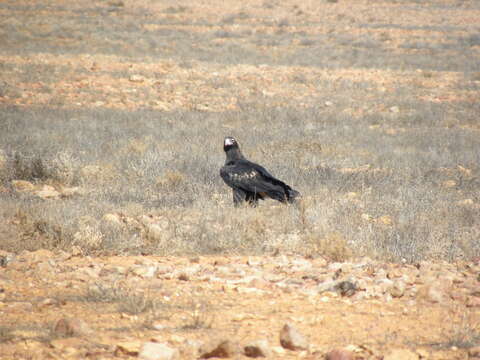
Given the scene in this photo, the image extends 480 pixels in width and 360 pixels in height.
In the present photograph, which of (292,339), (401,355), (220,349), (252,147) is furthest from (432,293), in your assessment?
(252,147)

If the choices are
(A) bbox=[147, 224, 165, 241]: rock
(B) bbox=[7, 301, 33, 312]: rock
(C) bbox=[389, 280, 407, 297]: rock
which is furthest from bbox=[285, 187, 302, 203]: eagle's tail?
(B) bbox=[7, 301, 33, 312]: rock

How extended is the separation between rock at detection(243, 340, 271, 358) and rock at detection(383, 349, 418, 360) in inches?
26.2

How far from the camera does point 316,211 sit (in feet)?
23.7

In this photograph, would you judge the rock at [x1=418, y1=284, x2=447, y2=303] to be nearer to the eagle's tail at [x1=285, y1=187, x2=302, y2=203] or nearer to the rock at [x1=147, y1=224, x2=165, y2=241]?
the rock at [x1=147, y1=224, x2=165, y2=241]

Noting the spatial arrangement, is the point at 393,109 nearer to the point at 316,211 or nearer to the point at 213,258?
the point at 316,211

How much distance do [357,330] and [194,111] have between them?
1295 centimetres

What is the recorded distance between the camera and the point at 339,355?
352 cm

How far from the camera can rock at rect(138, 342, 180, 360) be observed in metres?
3.50

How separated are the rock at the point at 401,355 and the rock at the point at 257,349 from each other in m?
0.66

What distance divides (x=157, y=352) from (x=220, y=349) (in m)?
0.36

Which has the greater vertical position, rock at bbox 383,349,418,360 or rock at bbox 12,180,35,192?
rock at bbox 383,349,418,360

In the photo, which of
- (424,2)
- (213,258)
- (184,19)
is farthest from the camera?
(424,2)

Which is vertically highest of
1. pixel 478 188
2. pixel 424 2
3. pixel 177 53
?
pixel 424 2

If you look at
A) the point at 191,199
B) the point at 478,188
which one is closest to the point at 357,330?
the point at 191,199
